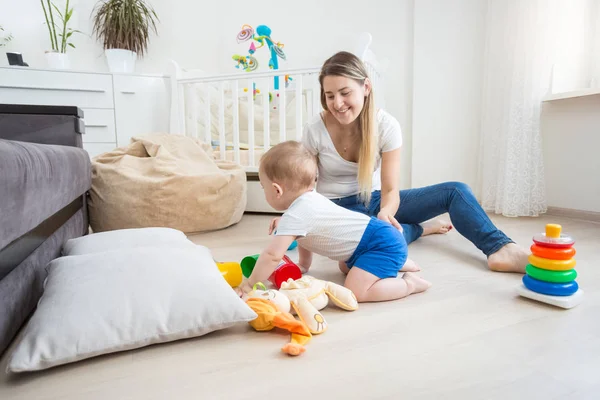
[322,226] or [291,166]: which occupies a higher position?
[291,166]

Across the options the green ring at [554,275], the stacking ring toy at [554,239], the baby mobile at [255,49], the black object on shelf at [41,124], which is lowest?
the green ring at [554,275]

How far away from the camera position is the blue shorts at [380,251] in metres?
1.05

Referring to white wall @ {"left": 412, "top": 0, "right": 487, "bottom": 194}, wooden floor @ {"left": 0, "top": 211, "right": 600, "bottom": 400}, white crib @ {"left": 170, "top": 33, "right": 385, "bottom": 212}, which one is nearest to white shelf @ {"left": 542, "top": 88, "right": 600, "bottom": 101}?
white wall @ {"left": 412, "top": 0, "right": 487, "bottom": 194}

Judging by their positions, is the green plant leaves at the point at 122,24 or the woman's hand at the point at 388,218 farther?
the green plant leaves at the point at 122,24

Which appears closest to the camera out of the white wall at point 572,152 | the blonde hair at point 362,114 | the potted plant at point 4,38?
the blonde hair at point 362,114

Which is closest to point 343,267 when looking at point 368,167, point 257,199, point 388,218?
point 388,218

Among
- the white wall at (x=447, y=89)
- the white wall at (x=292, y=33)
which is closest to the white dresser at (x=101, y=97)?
the white wall at (x=292, y=33)

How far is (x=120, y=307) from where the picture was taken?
75 cm

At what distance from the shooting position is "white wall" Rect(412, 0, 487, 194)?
279 centimetres

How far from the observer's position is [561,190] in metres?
2.35

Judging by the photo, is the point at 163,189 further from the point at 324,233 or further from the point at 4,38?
the point at 4,38

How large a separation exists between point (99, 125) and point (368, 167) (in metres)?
2.10

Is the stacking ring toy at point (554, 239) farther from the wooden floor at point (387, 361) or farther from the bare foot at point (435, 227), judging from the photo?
the bare foot at point (435, 227)

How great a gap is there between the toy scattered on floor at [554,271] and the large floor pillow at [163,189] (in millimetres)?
1386
